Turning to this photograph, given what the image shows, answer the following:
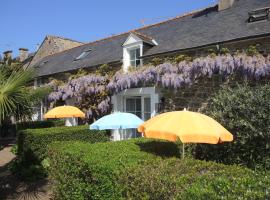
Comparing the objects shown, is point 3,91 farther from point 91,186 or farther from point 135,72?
point 135,72

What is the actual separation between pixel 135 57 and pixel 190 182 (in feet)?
33.0

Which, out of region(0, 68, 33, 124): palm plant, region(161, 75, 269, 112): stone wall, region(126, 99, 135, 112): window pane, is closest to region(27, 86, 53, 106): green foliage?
region(0, 68, 33, 124): palm plant

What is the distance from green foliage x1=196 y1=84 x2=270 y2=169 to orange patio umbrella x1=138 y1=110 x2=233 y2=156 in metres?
1.35

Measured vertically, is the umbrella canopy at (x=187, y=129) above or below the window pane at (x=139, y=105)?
below

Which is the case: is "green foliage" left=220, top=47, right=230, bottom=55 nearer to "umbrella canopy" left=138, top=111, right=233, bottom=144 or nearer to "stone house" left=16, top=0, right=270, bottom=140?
"stone house" left=16, top=0, right=270, bottom=140

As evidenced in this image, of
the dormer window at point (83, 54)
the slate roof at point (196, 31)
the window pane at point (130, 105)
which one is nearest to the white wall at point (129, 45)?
the slate roof at point (196, 31)

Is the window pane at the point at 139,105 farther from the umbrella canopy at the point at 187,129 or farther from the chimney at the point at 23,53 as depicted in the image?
the chimney at the point at 23,53

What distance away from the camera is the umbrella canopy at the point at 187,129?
16.6ft

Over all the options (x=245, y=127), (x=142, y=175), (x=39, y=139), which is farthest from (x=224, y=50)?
(x=142, y=175)

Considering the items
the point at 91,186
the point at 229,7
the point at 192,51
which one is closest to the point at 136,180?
the point at 91,186

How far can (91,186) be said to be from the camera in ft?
16.9

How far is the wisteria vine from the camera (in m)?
9.01

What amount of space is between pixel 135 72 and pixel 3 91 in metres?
6.41

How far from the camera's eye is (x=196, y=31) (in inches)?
468
